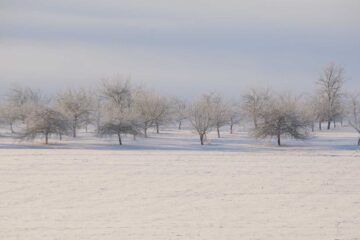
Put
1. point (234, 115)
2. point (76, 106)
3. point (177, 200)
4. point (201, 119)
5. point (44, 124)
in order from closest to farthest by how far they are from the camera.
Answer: point (177, 200)
point (44, 124)
point (201, 119)
point (76, 106)
point (234, 115)

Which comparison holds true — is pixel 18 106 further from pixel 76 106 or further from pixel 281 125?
pixel 281 125

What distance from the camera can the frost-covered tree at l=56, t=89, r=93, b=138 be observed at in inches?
2426

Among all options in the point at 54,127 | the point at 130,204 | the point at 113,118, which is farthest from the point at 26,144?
the point at 130,204

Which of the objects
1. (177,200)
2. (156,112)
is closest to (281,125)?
(156,112)

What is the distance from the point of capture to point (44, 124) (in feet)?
155

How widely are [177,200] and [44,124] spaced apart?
35866 mm

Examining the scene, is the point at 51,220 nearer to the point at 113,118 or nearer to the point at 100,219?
the point at 100,219

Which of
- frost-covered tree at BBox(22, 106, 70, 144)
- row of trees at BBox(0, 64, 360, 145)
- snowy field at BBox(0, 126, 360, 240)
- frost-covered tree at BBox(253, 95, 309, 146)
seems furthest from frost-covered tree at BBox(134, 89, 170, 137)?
snowy field at BBox(0, 126, 360, 240)

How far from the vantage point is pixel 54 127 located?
157ft

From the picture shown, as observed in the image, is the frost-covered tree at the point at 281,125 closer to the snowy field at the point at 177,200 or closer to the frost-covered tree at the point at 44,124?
the frost-covered tree at the point at 44,124

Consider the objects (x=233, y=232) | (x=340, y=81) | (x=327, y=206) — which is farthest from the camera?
(x=340, y=81)

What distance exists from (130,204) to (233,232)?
163 inches

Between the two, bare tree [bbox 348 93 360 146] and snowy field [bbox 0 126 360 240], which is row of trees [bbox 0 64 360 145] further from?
snowy field [bbox 0 126 360 240]

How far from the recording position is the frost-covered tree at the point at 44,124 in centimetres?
4716
